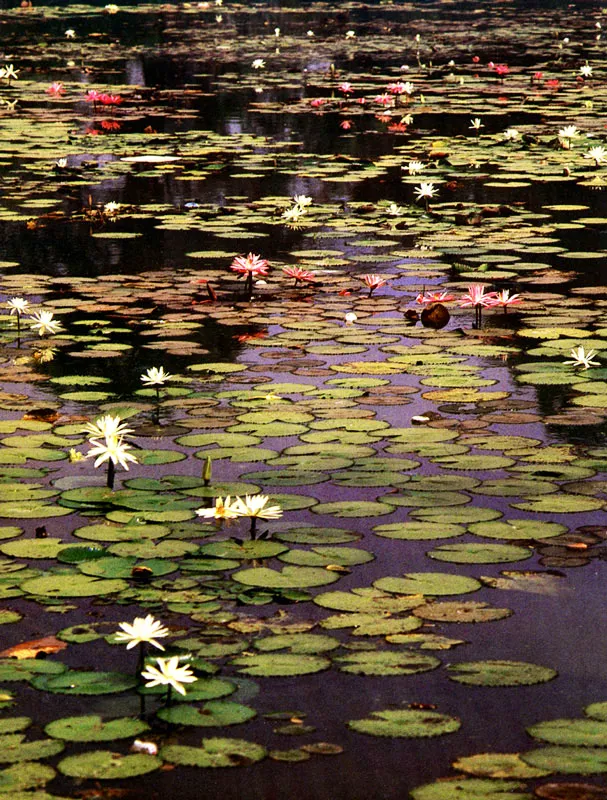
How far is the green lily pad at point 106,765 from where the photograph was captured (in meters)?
2.26

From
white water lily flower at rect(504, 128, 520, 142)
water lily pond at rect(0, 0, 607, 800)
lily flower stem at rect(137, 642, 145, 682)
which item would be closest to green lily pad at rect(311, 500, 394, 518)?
water lily pond at rect(0, 0, 607, 800)

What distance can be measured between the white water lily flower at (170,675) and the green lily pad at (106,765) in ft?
0.51

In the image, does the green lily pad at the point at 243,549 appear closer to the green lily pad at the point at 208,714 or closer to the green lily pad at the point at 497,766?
the green lily pad at the point at 208,714

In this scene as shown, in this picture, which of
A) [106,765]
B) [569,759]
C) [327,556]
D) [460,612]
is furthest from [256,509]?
[569,759]

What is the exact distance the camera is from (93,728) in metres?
2.40

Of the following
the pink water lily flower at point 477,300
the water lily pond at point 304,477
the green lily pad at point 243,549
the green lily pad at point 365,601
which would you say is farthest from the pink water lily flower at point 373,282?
the green lily pad at point 365,601

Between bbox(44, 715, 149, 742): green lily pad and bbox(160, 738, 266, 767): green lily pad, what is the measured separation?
0.29ft

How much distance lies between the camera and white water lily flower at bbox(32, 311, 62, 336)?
511 centimetres

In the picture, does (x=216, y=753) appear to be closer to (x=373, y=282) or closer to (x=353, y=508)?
(x=353, y=508)

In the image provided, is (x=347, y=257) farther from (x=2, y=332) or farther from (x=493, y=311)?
(x=2, y=332)

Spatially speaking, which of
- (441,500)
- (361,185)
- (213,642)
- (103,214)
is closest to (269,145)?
(361,185)

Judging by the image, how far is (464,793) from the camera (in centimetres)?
220

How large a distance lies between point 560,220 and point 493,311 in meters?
2.00

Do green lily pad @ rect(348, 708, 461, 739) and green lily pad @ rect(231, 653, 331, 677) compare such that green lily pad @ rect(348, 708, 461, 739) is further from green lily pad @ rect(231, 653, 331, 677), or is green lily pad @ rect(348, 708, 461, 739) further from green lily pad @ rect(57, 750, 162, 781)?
green lily pad @ rect(57, 750, 162, 781)
